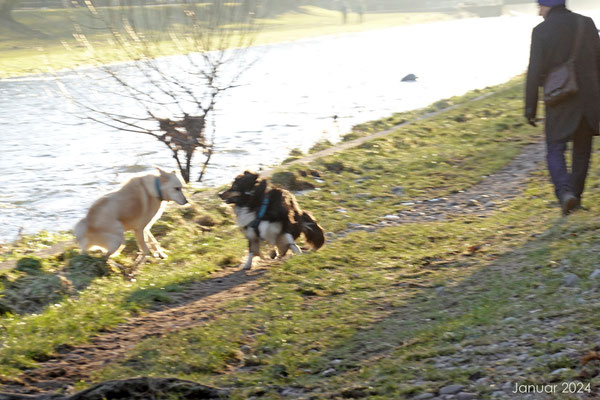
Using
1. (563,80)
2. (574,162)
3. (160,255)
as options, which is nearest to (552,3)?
(563,80)

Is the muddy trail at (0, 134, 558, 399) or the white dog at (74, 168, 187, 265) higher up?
the white dog at (74, 168, 187, 265)

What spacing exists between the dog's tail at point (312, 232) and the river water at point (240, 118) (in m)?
5.26

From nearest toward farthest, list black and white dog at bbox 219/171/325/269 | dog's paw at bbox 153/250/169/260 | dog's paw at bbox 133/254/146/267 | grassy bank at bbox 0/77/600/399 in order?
grassy bank at bbox 0/77/600/399 < black and white dog at bbox 219/171/325/269 < dog's paw at bbox 133/254/146/267 < dog's paw at bbox 153/250/169/260

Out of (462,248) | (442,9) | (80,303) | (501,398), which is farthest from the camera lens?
(442,9)

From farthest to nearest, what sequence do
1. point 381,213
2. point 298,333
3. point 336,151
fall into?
point 336,151 → point 381,213 → point 298,333

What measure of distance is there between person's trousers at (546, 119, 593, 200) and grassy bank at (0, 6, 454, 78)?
8135 millimetres

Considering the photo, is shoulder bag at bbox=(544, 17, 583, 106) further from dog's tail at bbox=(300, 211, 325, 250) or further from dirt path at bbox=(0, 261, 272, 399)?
dirt path at bbox=(0, 261, 272, 399)

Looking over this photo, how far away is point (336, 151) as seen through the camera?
47.5ft

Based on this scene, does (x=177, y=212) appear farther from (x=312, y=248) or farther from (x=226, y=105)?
(x=226, y=105)

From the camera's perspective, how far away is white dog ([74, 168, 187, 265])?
8211 mm

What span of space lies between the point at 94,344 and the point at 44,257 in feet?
9.42

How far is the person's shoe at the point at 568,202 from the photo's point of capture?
24.8ft

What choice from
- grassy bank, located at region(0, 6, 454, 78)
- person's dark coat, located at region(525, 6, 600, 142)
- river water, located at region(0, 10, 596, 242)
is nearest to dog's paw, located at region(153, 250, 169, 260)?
river water, located at region(0, 10, 596, 242)

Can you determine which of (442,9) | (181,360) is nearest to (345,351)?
(181,360)
